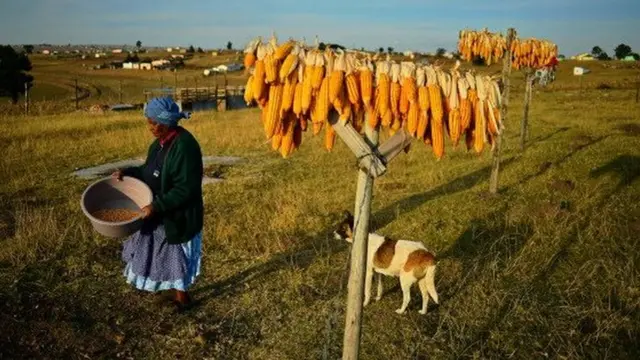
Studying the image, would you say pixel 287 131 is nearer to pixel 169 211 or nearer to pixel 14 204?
pixel 169 211

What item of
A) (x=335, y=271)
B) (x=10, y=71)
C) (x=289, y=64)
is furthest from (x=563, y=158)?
(x=10, y=71)

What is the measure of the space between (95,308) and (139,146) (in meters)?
10.9

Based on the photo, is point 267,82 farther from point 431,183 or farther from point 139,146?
point 139,146

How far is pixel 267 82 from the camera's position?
2691 millimetres

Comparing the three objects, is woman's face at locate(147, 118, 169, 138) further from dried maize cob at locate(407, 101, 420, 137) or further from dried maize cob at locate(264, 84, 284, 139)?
dried maize cob at locate(407, 101, 420, 137)

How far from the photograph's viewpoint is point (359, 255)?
3143 millimetres

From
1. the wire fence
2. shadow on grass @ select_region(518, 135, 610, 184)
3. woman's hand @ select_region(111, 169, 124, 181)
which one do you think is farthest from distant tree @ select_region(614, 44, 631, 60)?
woman's hand @ select_region(111, 169, 124, 181)

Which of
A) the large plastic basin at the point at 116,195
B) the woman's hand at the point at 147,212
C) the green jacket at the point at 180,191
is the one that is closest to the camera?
the woman's hand at the point at 147,212

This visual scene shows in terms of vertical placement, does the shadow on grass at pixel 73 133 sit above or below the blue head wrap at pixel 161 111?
below

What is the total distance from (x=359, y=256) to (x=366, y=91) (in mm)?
1082

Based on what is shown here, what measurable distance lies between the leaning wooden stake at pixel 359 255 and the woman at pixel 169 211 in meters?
1.93

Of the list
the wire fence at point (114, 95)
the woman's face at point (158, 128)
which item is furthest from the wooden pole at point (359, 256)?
the wire fence at point (114, 95)

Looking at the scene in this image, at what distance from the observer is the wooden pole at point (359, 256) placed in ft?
9.83

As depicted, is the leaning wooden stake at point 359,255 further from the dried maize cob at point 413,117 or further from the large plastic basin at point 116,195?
the large plastic basin at point 116,195
